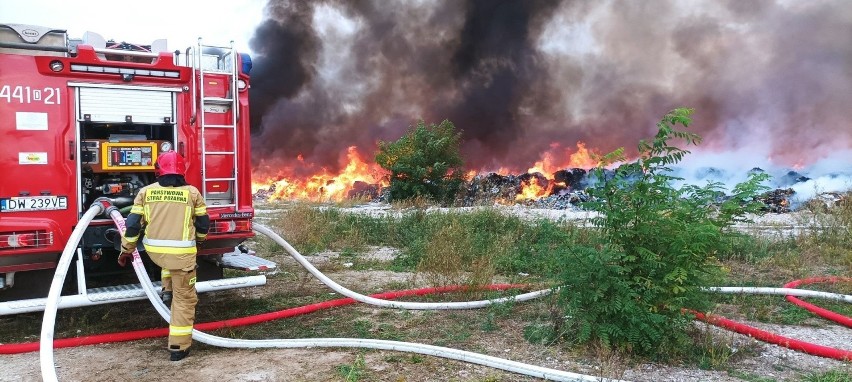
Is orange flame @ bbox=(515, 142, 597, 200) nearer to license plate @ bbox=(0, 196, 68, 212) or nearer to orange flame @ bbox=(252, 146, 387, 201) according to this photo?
orange flame @ bbox=(252, 146, 387, 201)

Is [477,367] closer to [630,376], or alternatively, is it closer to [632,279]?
[630,376]

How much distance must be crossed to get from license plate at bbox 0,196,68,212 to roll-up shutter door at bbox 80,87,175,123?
0.78m

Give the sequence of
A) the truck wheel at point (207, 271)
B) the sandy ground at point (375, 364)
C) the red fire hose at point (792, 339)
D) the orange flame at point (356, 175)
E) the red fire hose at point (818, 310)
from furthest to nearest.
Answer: the orange flame at point (356, 175), the truck wheel at point (207, 271), the red fire hose at point (818, 310), the red fire hose at point (792, 339), the sandy ground at point (375, 364)

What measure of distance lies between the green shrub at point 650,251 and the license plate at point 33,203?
4469 millimetres

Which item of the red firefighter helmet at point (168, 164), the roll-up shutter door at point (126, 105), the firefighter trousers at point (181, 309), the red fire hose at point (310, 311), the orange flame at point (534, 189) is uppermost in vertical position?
the roll-up shutter door at point (126, 105)

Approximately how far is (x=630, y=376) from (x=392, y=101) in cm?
3018

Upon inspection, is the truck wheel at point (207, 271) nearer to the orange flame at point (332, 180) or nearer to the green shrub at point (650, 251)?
the green shrub at point (650, 251)

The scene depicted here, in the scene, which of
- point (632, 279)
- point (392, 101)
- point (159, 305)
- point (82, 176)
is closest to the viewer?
point (632, 279)

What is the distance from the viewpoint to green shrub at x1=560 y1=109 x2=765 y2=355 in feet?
14.8

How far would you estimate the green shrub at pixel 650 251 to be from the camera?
452 centimetres

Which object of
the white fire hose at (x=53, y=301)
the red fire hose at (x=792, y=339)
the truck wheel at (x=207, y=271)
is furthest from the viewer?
the truck wheel at (x=207, y=271)

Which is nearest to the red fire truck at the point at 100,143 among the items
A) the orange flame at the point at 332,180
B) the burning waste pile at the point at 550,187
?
the burning waste pile at the point at 550,187

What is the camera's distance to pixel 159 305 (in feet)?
16.5

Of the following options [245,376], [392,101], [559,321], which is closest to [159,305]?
[245,376]
